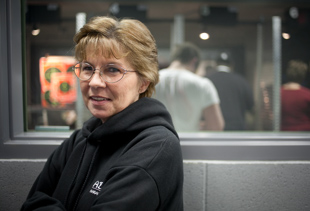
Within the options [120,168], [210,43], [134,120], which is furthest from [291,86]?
[120,168]

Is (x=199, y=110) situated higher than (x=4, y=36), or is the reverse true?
(x=4, y=36)

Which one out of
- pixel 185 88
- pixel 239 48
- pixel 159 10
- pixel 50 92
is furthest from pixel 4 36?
pixel 239 48

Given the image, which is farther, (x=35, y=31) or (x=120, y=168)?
(x=35, y=31)

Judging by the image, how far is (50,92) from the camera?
2918 millimetres

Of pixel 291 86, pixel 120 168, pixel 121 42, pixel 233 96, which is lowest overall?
pixel 120 168

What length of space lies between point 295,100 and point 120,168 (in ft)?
8.27

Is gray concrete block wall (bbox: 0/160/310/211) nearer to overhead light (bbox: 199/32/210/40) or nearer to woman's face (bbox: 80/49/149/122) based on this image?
woman's face (bbox: 80/49/149/122)

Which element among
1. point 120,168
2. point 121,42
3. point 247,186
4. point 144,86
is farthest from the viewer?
point 247,186

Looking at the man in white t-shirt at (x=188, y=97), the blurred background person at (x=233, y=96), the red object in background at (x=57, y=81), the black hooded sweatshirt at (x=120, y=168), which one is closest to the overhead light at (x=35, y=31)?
the red object in background at (x=57, y=81)

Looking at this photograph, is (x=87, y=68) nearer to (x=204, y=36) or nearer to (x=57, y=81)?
(x=57, y=81)

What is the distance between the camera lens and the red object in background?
2793 millimetres

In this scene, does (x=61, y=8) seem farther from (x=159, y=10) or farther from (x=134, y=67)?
(x=134, y=67)

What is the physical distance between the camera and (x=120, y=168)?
127 cm

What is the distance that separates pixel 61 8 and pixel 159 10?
42.9 inches
